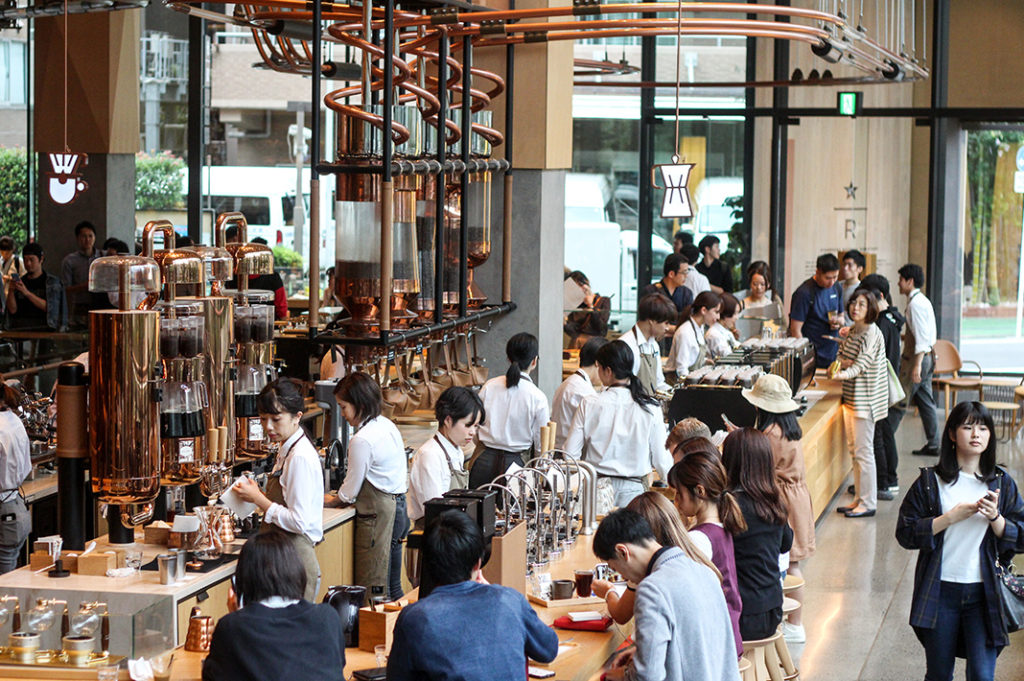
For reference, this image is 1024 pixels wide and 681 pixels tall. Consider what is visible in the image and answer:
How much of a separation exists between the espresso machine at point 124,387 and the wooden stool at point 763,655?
2359mm

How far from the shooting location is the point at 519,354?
7504 mm

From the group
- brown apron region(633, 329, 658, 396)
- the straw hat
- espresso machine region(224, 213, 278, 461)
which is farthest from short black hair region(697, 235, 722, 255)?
espresso machine region(224, 213, 278, 461)

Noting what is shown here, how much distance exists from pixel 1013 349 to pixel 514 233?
812cm

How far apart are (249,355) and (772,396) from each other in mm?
2607

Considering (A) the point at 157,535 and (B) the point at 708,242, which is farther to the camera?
(B) the point at 708,242

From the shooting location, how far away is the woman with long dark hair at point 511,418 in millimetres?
7406

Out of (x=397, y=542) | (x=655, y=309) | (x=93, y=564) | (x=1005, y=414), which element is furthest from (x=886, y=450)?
(x=93, y=564)

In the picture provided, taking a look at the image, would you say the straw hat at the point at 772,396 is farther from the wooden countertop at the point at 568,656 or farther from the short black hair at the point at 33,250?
the short black hair at the point at 33,250

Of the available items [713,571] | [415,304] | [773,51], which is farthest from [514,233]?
[773,51]

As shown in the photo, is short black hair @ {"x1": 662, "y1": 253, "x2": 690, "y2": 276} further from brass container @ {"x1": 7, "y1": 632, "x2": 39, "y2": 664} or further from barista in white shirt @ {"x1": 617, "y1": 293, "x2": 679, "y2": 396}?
brass container @ {"x1": 7, "y1": 632, "x2": 39, "y2": 664}

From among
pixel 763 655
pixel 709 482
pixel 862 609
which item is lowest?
pixel 862 609

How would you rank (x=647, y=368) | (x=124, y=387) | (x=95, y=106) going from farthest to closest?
(x=95, y=106)
(x=647, y=368)
(x=124, y=387)

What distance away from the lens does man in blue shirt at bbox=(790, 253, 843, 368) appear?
11680 millimetres

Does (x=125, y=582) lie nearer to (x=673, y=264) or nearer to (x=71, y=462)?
(x=71, y=462)
